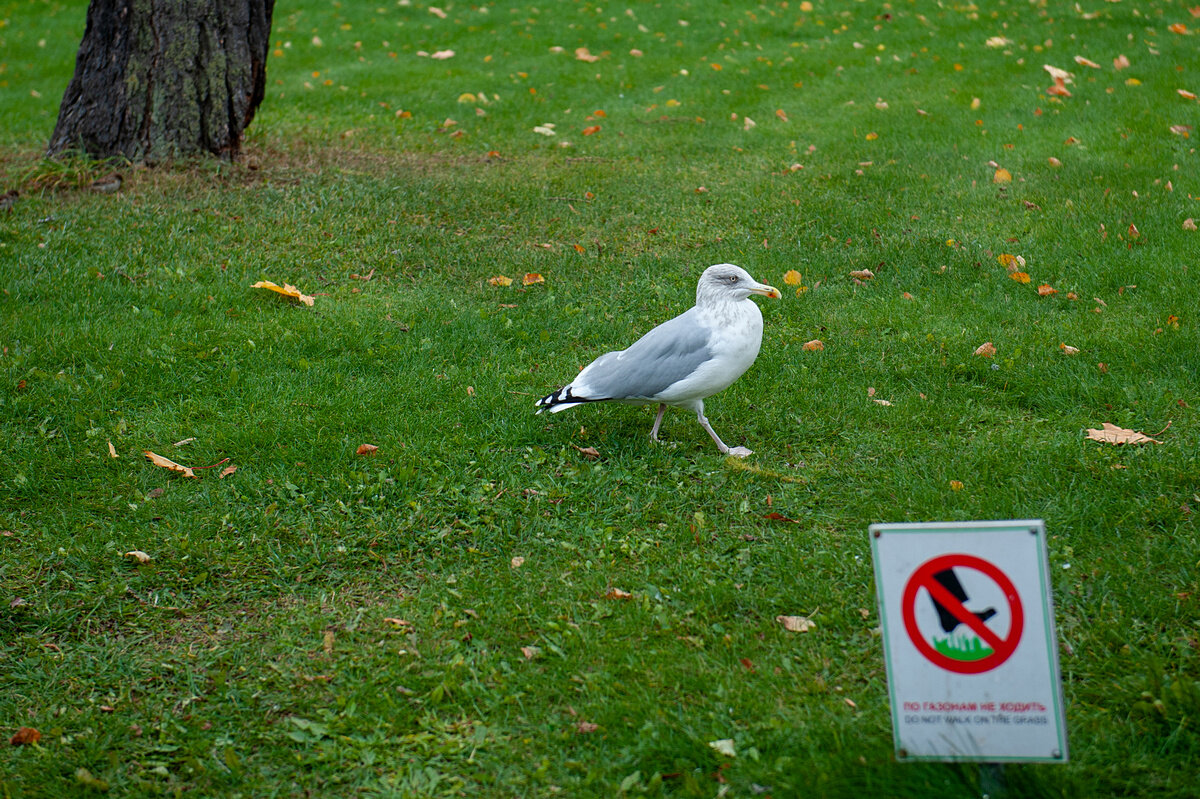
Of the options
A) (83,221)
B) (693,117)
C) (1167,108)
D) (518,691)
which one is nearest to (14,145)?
(83,221)

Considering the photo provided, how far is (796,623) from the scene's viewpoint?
345cm

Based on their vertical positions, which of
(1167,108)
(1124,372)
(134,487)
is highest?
(1167,108)

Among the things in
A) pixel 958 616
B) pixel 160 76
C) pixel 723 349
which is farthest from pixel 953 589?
pixel 160 76

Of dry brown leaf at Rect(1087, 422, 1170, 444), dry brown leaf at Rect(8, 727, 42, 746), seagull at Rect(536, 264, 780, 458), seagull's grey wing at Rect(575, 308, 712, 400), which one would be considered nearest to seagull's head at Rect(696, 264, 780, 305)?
seagull at Rect(536, 264, 780, 458)

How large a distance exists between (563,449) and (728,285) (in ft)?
3.51

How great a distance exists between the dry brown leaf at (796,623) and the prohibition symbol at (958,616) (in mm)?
1038

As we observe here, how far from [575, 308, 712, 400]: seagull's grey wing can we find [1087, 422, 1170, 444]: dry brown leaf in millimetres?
1787

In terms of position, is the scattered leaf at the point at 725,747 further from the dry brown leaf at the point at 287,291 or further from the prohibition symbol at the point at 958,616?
the dry brown leaf at the point at 287,291

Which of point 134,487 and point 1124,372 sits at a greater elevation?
point 1124,372

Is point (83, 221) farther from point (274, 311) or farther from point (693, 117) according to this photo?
point (693, 117)

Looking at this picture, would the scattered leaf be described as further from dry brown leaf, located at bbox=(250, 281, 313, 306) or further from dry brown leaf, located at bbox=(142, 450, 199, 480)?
dry brown leaf, located at bbox=(250, 281, 313, 306)

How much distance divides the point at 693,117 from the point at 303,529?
689 centimetres

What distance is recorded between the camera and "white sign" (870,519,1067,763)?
7.64 ft

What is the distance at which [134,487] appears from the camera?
4.34 m
